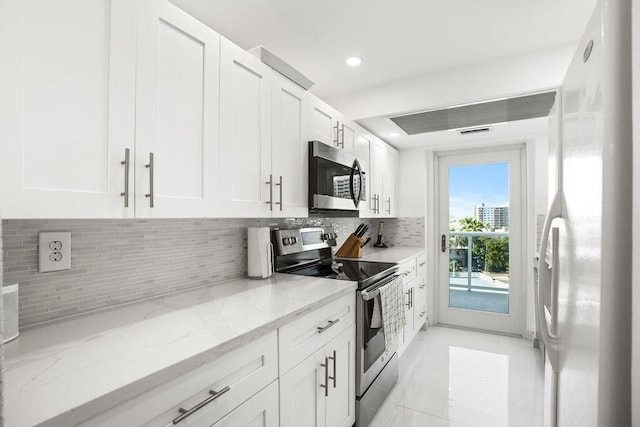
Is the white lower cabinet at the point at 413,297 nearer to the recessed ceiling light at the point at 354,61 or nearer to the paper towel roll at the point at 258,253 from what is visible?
the paper towel roll at the point at 258,253

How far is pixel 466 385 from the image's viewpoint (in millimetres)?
2424

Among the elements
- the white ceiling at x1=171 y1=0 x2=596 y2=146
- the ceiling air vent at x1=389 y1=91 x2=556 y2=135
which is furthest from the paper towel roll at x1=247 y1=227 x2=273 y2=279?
the ceiling air vent at x1=389 y1=91 x2=556 y2=135

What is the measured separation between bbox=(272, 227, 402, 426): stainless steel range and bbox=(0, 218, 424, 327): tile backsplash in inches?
16.5

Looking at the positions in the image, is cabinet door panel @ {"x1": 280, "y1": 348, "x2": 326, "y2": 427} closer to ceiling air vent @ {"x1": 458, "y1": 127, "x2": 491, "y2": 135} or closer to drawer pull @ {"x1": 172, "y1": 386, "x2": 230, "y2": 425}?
drawer pull @ {"x1": 172, "y1": 386, "x2": 230, "y2": 425}

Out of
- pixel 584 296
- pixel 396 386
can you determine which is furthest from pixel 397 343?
pixel 584 296

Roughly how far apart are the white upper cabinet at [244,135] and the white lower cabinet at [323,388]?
0.75 m

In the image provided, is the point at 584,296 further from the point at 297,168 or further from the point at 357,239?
the point at 357,239

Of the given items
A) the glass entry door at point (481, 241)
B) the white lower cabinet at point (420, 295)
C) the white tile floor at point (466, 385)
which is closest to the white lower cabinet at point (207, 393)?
the white tile floor at point (466, 385)

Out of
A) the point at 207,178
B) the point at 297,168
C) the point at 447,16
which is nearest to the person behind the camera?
the point at 207,178

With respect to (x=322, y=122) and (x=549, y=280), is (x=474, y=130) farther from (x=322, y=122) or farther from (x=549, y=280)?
(x=549, y=280)

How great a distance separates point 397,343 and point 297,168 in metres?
1.66

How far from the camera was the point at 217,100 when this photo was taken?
4.53 feet

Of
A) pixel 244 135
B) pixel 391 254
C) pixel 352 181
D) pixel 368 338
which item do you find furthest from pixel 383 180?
pixel 244 135

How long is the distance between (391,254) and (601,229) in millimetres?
2495
